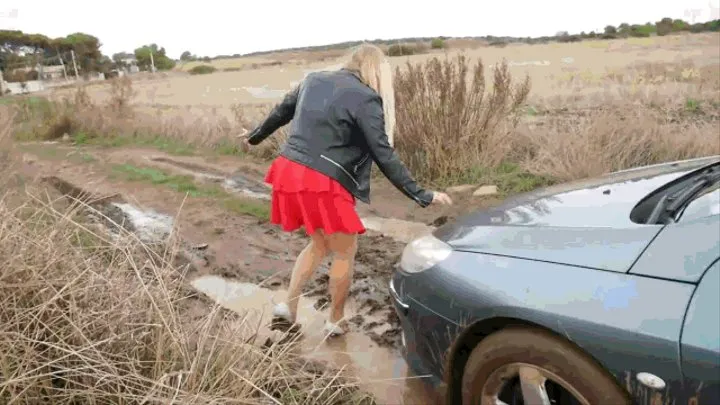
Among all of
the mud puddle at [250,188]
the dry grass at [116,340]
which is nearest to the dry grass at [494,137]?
the mud puddle at [250,188]

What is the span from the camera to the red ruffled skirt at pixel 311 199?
337cm

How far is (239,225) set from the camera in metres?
→ 6.54

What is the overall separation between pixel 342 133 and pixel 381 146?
222 mm

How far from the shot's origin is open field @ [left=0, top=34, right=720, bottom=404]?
99.9 inches

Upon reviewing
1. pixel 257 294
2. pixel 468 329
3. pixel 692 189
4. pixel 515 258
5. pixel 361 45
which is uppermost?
pixel 361 45

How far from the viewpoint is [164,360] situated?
100.0 inches

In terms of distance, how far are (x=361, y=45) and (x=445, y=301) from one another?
1729 millimetres

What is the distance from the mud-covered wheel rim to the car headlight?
54 centimetres

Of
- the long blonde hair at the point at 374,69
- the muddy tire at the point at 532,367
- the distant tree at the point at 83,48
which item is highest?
the distant tree at the point at 83,48

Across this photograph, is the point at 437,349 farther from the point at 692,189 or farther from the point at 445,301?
the point at 692,189

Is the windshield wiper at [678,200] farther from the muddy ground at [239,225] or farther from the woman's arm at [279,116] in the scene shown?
the woman's arm at [279,116]

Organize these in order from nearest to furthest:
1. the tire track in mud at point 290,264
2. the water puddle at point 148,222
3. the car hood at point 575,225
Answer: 1. the car hood at point 575,225
2. the tire track in mud at point 290,264
3. the water puddle at point 148,222

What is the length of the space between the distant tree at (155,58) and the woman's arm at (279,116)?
202ft

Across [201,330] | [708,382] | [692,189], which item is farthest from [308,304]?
[708,382]
